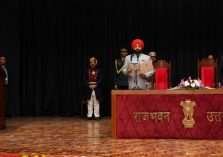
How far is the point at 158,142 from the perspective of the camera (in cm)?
482

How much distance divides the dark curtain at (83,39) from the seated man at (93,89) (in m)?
0.72

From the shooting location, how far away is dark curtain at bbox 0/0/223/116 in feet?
29.3

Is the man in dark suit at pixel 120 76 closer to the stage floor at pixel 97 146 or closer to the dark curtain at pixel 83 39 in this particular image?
the dark curtain at pixel 83 39

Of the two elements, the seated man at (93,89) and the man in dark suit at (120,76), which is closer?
the man in dark suit at (120,76)

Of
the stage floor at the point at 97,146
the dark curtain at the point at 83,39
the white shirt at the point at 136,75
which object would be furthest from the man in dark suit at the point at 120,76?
the stage floor at the point at 97,146

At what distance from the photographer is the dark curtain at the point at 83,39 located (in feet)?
29.3

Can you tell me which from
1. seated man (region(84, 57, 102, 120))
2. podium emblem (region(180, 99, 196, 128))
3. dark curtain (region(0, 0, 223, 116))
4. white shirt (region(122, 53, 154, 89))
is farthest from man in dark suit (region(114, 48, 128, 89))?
podium emblem (region(180, 99, 196, 128))

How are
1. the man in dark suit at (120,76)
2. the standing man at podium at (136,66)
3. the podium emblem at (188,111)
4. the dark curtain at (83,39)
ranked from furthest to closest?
the dark curtain at (83,39) → the man in dark suit at (120,76) → the standing man at podium at (136,66) → the podium emblem at (188,111)

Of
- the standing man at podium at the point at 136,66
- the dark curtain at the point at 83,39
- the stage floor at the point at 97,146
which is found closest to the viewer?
the stage floor at the point at 97,146

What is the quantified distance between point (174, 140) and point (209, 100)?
2.46ft

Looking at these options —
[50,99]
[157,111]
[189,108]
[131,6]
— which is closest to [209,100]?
[189,108]

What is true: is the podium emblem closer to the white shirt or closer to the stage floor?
the stage floor

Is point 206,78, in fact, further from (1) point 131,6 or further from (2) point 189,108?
(1) point 131,6

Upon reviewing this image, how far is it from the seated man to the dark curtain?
720mm
